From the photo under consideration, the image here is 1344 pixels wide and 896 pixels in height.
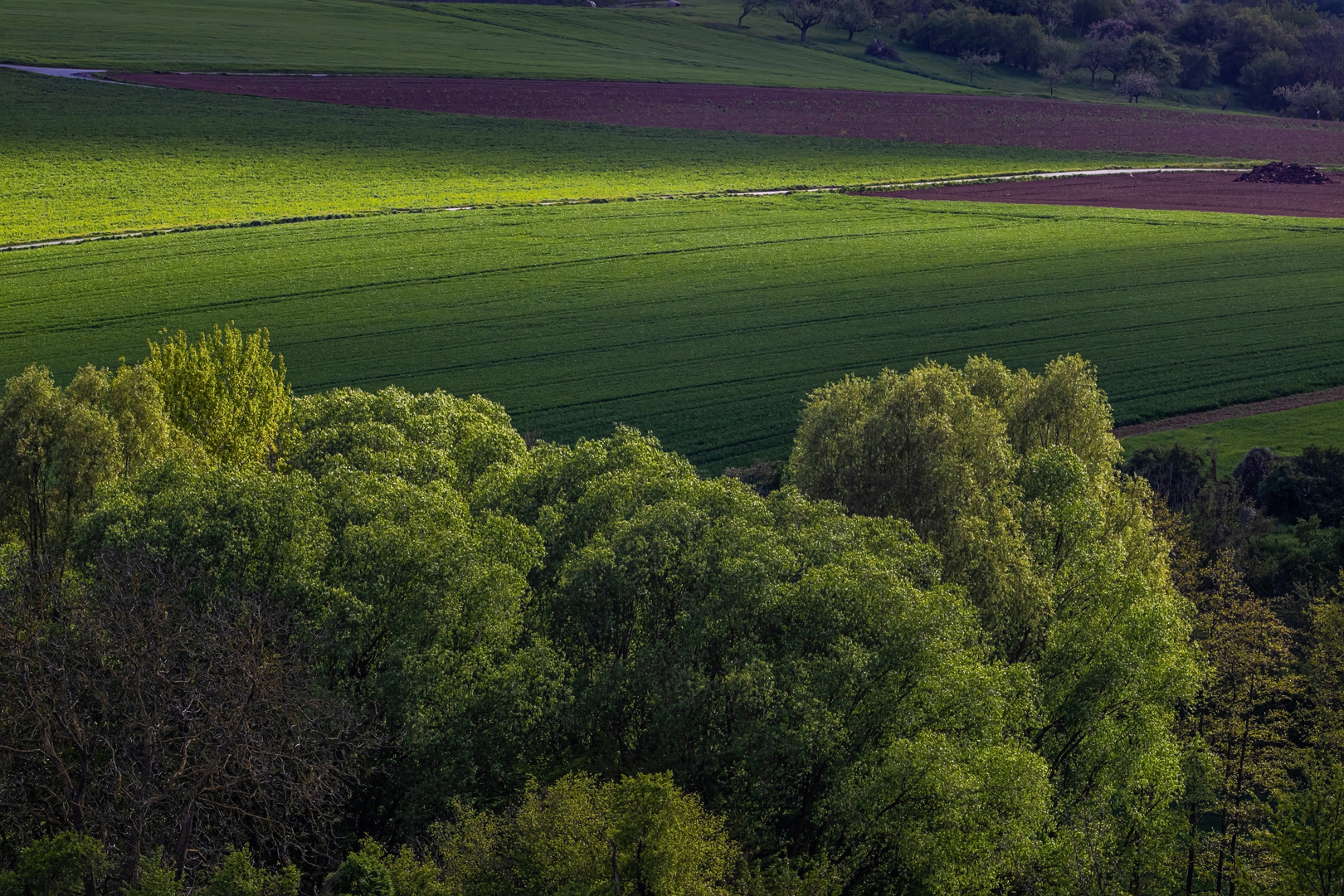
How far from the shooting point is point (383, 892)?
2847 cm

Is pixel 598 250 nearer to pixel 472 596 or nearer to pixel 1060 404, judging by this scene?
pixel 1060 404

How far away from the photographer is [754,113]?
188000mm

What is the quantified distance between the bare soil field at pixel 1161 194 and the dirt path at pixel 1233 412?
61031 mm

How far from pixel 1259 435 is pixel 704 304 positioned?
1806 inches

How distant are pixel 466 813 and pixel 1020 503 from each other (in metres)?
27.3

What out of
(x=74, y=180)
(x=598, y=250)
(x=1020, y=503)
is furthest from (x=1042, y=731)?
(x=74, y=180)

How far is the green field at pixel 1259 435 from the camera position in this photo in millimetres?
75812

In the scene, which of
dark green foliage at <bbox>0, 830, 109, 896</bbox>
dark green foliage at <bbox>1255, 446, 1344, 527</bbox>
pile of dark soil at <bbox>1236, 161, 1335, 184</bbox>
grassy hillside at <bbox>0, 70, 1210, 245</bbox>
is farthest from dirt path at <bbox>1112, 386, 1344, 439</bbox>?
pile of dark soil at <bbox>1236, 161, 1335, 184</bbox>

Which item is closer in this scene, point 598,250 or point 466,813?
point 466,813

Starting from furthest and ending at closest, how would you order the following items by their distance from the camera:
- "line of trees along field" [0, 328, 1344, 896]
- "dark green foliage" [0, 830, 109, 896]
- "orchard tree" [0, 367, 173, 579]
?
"orchard tree" [0, 367, 173, 579] < "line of trees along field" [0, 328, 1344, 896] < "dark green foliage" [0, 830, 109, 896]

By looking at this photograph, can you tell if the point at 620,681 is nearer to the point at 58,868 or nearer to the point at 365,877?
the point at 365,877

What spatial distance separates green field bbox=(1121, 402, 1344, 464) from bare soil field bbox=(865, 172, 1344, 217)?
66.8 meters

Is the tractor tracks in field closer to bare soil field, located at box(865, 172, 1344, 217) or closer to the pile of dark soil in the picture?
bare soil field, located at box(865, 172, 1344, 217)

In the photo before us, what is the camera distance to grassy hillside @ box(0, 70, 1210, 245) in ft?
416
